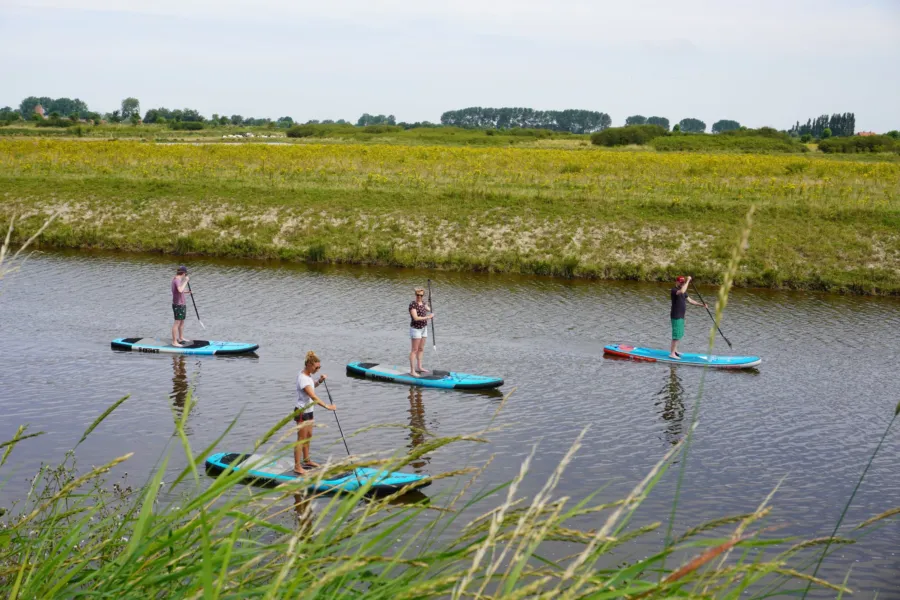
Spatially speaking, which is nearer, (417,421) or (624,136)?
(417,421)

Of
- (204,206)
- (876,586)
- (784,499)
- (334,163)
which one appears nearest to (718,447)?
(784,499)

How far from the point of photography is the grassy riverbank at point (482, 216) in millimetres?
39750

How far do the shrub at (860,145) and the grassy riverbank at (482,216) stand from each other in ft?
98.7

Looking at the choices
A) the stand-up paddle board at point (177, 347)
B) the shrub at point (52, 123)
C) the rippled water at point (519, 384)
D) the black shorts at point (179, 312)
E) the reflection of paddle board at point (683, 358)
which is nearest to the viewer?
the rippled water at point (519, 384)

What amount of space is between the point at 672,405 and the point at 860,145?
75.1 m

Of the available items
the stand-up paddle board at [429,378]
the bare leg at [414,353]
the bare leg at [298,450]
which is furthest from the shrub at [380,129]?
the bare leg at [298,450]

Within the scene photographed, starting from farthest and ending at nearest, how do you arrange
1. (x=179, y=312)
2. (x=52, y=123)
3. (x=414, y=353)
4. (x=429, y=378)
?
(x=52, y=123) → (x=179, y=312) → (x=414, y=353) → (x=429, y=378)

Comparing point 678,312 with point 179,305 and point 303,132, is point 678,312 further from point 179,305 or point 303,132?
point 303,132

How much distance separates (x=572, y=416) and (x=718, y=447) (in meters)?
3.13

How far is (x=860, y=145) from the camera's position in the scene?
8419 centimetres

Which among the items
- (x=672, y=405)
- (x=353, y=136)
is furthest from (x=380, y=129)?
(x=672, y=405)

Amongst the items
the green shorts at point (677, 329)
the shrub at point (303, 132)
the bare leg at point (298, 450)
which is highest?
the shrub at point (303, 132)

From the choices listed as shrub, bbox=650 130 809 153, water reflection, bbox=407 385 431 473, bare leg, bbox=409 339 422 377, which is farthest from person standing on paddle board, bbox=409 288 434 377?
shrub, bbox=650 130 809 153

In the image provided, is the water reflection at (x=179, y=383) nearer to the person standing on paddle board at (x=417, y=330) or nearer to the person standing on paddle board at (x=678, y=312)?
the person standing on paddle board at (x=417, y=330)
